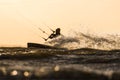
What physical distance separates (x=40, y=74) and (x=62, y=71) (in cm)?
111

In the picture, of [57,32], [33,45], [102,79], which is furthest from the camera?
[33,45]

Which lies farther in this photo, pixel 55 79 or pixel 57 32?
pixel 57 32

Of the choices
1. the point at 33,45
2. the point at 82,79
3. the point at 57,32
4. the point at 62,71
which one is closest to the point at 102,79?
the point at 82,79

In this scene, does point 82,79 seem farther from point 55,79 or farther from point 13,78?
point 13,78

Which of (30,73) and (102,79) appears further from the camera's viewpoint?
(30,73)

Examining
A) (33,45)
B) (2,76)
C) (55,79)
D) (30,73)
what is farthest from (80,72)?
(33,45)

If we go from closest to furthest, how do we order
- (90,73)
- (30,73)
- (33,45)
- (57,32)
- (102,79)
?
1. (102,79)
2. (90,73)
3. (30,73)
4. (57,32)
5. (33,45)

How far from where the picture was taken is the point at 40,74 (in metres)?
16.2

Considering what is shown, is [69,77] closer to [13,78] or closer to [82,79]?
[82,79]

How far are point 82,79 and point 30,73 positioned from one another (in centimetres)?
322

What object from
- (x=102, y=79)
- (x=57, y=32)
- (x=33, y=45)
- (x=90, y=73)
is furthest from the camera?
(x=33, y=45)

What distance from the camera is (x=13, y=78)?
1652 cm

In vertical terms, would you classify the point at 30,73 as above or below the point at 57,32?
below

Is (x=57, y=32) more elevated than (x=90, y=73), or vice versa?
(x=57, y=32)
